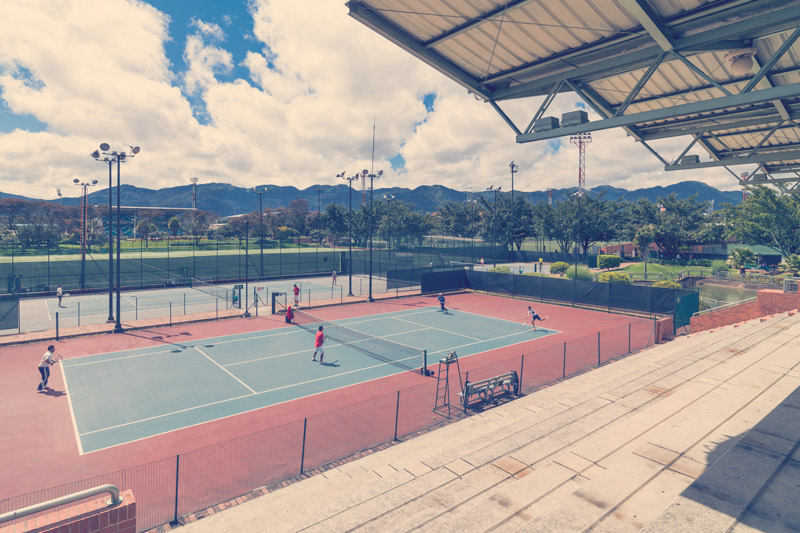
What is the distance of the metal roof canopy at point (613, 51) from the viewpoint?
6883 mm

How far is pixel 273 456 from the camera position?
11.1m

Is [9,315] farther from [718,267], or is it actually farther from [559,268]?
[718,267]

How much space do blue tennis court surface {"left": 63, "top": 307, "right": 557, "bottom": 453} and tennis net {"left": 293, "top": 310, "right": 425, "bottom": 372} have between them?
40 cm

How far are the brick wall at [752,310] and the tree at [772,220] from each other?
91.1 feet

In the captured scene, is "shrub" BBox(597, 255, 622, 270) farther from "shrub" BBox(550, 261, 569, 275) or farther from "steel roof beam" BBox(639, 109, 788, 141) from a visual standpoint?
"steel roof beam" BBox(639, 109, 788, 141)

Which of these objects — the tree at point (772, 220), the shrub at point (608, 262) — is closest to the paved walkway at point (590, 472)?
the tree at point (772, 220)

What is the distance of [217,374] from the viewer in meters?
17.8

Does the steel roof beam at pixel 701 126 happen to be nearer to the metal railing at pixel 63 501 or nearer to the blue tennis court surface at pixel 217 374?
the blue tennis court surface at pixel 217 374

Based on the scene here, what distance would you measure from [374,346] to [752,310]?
21650 mm

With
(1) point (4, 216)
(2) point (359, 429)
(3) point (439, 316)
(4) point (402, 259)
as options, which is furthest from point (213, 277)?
(1) point (4, 216)

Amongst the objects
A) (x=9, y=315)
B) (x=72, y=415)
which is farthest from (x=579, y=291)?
(x=9, y=315)

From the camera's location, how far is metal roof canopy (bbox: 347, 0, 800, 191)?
6883mm

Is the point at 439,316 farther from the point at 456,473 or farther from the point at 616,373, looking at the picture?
the point at 456,473

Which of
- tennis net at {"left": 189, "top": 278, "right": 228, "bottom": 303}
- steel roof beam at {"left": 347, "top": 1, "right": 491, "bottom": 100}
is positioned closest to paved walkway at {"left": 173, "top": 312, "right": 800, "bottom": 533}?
steel roof beam at {"left": 347, "top": 1, "right": 491, "bottom": 100}
